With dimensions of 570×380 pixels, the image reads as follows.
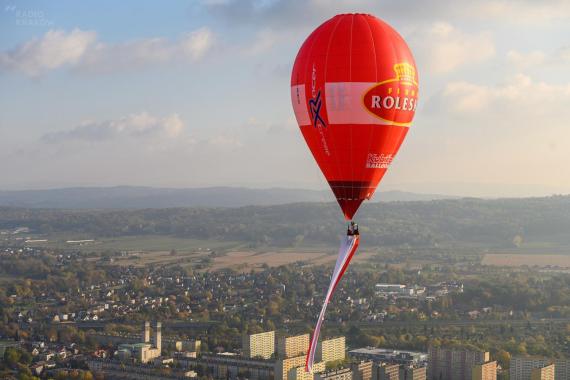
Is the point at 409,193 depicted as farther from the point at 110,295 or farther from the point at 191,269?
the point at 110,295

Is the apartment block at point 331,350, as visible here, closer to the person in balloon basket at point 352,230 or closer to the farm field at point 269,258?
the person in balloon basket at point 352,230

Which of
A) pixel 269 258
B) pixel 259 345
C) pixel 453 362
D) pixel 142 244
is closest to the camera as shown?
pixel 453 362

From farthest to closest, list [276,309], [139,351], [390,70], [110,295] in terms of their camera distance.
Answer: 1. [110,295]
2. [276,309]
3. [139,351]
4. [390,70]

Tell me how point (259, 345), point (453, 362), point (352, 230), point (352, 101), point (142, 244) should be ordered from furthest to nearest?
point (142, 244)
point (259, 345)
point (453, 362)
point (352, 101)
point (352, 230)

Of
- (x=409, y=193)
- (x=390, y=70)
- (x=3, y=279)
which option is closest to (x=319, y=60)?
(x=390, y=70)

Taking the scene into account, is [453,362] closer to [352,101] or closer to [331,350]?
[331,350]

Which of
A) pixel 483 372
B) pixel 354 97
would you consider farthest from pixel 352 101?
pixel 483 372

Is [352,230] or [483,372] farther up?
[352,230]

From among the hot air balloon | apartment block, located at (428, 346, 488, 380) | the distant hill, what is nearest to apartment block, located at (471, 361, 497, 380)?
apartment block, located at (428, 346, 488, 380)


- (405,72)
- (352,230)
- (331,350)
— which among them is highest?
(405,72)
